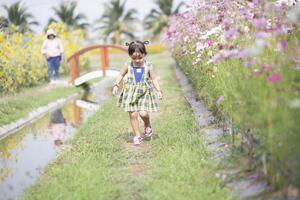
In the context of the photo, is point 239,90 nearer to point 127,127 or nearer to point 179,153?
point 179,153

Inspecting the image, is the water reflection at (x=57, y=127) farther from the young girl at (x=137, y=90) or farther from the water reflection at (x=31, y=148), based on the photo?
the young girl at (x=137, y=90)

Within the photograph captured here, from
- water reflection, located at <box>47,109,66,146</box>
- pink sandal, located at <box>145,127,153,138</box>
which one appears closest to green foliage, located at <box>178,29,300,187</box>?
pink sandal, located at <box>145,127,153,138</box>

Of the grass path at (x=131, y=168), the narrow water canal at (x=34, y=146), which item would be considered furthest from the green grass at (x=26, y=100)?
the grass path at (x=131, y=168)

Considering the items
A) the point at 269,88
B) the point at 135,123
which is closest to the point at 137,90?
the point at 135,123

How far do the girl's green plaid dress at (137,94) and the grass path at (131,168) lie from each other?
1.46 feet

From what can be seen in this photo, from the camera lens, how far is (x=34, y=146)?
8.00 m

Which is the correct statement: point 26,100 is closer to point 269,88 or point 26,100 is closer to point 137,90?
point 137,90

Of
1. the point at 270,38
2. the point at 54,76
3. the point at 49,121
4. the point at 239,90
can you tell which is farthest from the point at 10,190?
the point at 54,76

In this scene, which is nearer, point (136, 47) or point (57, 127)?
point (136, 47)

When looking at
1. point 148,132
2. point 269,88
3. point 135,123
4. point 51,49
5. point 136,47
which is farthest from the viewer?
point 51,49

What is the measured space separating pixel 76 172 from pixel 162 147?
136cm

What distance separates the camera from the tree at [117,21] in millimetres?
54375

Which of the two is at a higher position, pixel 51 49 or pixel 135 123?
pixel 51 49

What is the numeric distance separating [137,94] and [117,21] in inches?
1885
